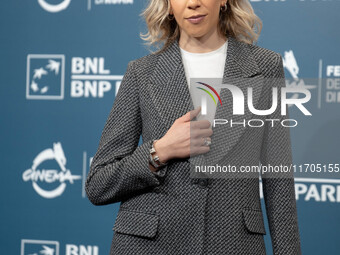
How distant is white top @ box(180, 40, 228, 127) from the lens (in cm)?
138

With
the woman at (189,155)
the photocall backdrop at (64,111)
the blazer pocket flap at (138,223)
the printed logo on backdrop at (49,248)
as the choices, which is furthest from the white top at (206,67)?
the printed logo on backdrop at (49,248)

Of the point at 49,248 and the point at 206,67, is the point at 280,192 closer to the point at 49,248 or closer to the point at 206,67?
the point at 206,67

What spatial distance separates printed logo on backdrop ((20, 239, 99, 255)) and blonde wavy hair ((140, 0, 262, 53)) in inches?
59.3

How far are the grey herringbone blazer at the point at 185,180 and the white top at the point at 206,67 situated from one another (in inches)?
1.0

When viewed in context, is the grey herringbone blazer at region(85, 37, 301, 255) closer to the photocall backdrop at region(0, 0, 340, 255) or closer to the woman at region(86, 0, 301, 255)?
the woman at region(86, 0, 301, 255)

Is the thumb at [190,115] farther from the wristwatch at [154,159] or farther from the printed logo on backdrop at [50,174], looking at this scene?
the printed logo on backdrop at [50,174]

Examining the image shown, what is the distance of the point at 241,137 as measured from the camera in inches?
52.6

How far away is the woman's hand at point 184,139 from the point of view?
1305 mm

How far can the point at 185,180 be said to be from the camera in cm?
134

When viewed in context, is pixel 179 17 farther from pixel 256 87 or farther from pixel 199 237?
pixel 199 237

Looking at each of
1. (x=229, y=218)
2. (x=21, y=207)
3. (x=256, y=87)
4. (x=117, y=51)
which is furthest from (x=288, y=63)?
(x=21, y=207)

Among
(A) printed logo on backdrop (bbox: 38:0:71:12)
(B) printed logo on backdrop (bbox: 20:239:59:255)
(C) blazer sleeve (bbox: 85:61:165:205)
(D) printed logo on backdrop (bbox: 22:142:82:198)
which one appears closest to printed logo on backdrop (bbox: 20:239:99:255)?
(B) printed logo on backdrop (bbox: 20:239:59:255)

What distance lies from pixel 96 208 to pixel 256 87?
5.10 feet

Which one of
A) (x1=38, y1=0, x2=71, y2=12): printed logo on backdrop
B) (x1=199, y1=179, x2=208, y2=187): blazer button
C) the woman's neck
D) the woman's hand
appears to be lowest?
(x1=199, y1=179, x2=208, y2=187): blazer button
